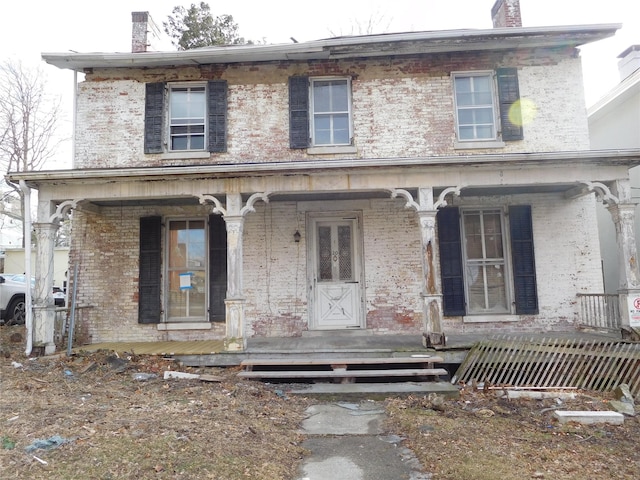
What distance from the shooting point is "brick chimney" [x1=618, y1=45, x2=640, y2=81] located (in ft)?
39.0

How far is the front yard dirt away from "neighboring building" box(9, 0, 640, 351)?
250 cm

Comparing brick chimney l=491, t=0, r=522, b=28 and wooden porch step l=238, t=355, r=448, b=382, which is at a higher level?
brick chimney l=491, t=0, r=522, b=28

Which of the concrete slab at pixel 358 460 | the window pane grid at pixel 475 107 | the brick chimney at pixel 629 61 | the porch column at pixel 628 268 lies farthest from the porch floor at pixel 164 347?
the brick chimney at pixel 629 61

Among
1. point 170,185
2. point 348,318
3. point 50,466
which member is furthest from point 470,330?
point 50,466

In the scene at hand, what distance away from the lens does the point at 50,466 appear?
11.4 feet

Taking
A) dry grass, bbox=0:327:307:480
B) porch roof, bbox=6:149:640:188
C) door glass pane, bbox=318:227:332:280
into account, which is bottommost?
dry grass, bbox=0:327:307:480

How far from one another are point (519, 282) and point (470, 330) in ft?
4.31

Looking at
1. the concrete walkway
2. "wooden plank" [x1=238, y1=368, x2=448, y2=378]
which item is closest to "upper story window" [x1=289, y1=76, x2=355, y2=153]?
"wooden plank" [x1=238, y1=368, x2=448, y2=378]

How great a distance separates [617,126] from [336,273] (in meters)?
8.88

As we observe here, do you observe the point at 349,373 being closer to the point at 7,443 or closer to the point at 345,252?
the point at 345,252

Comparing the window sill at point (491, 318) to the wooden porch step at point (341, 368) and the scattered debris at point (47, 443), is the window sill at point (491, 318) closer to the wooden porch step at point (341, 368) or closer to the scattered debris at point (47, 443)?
the wooden porch step at point (341, 368)

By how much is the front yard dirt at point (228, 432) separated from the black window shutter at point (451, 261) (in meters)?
2.62

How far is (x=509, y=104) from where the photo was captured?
8695 mm

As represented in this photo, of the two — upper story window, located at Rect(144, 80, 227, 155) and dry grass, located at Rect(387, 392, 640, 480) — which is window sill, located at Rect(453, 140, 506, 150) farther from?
dry grass, located at Rect(387, 392, 640, 480)
